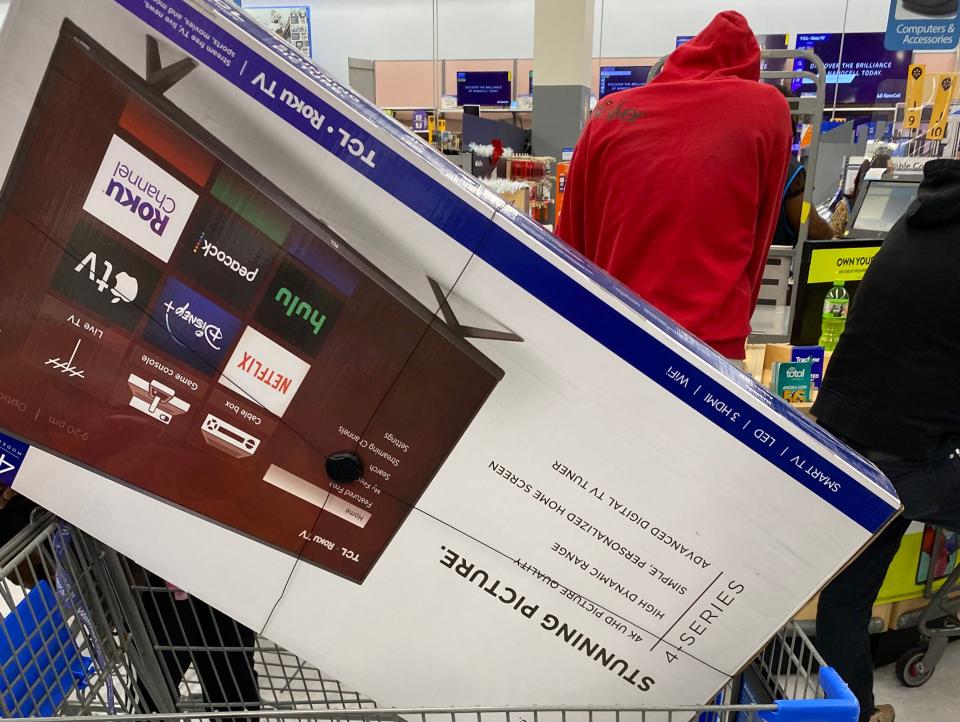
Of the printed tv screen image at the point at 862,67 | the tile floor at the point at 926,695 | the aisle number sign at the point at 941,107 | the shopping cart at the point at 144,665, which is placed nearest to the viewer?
the shopping cart at the point at 144,665

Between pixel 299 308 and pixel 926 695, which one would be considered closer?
pixel 299 308

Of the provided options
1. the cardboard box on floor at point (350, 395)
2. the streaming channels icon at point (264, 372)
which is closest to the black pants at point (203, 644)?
the cardboard box on floor at point (350, 395)

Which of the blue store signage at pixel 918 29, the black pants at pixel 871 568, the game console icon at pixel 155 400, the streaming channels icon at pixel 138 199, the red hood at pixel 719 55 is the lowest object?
the black pants at pixel 871 568

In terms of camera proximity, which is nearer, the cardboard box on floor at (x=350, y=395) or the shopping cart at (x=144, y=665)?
the cardboard box on floor at (x=350, y=395)

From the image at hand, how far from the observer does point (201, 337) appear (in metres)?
0.74

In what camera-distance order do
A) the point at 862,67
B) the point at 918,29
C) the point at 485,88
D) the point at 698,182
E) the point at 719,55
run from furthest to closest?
1. the point at 485,88
2. the point at 862,67
3. the point at 918,29
4. the point at 719,55
5. the point at 698,182

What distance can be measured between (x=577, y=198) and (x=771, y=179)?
13.9 inches

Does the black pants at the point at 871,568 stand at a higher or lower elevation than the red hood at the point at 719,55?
lower

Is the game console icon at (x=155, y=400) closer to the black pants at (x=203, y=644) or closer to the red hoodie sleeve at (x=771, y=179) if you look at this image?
the black pants at (x=203, y=644)

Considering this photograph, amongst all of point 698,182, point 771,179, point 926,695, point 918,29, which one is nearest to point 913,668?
point 926,695

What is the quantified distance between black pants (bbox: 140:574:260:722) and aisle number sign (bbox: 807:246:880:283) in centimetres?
212

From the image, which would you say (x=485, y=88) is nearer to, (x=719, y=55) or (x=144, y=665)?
(x=719, y=55)

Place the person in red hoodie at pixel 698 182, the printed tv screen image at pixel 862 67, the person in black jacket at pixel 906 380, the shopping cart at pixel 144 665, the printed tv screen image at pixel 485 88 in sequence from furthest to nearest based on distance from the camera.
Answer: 1. the printed tv screen image at pixel 485 88
2. the printed tv screen image at pixel 862 67
3. the person in black jacket at pixel 906 380
4. the person in red hoodie at pixel 698 182
5. the shopping cart at pixel 144 665

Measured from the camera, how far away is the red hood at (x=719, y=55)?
1.37 metres
